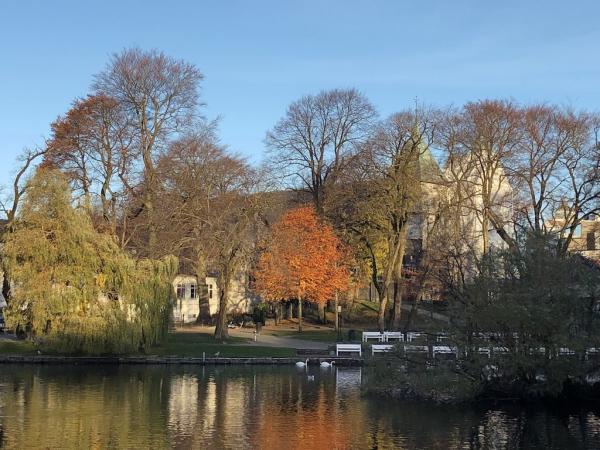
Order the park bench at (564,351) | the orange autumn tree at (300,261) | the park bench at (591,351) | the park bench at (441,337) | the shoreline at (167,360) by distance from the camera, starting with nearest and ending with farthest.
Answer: the park bench at (564,351), the park bench at (591,351), the park bench at (441,337), the shoreline at (167,360), the orange autumn tree at (300,261)

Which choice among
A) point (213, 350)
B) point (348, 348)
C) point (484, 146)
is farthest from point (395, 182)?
point (213, 350)

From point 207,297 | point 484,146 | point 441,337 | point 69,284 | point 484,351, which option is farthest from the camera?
point 207,297

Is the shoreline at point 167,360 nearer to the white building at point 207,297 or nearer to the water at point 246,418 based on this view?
the water at point 246,418

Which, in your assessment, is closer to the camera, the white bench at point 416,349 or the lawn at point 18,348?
the white bench at point 416,349

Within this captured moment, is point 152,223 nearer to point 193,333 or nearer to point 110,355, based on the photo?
point 193,333

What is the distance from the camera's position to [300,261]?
51.4 metres

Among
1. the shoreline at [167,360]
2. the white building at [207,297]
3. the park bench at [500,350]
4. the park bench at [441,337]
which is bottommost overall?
the shoreline at [167,360]

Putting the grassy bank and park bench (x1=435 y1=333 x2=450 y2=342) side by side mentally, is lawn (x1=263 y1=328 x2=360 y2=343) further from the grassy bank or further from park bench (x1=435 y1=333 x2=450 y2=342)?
park bench (x1=435 y1=333 x2=450 y2=342)

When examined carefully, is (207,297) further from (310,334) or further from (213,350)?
(213,350)

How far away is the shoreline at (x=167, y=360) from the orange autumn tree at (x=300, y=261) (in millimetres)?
13499

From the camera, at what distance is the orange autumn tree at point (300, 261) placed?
51000 millimetres

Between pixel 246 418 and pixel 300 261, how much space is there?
2964 cm

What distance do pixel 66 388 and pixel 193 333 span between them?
19.3 meters

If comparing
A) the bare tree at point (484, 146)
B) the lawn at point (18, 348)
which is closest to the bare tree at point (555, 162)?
the bare tree at point (484, 146)
